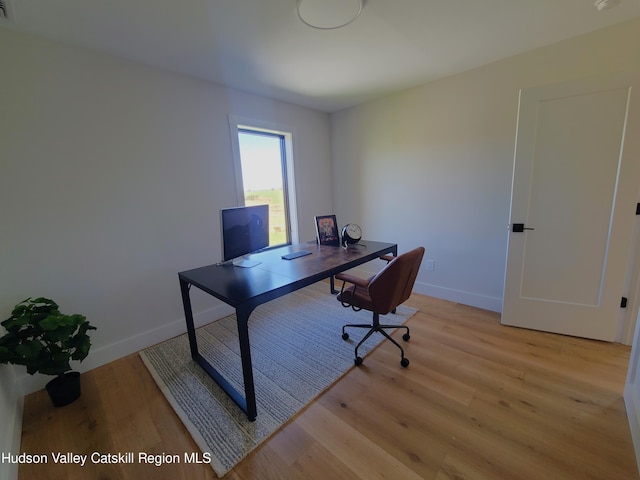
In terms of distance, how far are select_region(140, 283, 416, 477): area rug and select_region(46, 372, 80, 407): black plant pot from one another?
42 centimetres

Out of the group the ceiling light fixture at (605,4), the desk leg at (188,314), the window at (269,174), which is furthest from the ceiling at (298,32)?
the desk leg at (188,314)

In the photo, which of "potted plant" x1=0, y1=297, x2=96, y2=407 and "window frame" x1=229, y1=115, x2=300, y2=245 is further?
"window frame" x1=229, y1=115, x2=300, y2=245

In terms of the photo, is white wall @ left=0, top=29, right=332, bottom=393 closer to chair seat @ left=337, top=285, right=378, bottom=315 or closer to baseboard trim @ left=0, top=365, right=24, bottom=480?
baseboard trim @ left=0, top=365, right=24, bottom=480

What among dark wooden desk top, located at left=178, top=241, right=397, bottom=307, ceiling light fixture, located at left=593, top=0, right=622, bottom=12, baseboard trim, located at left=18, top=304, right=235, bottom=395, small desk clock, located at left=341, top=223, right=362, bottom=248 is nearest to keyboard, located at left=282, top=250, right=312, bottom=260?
dark wooden desk top, located at left=178, top=241, right=397, bottom=307

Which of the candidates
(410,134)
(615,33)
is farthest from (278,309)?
(615,33)

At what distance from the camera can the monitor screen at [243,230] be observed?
1841 mm

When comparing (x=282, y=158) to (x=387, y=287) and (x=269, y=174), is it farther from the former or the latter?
(x=387, y=287)

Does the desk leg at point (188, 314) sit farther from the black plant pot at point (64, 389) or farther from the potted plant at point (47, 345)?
the black plant pot at point (64, 389)

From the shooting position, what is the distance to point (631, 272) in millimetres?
1959

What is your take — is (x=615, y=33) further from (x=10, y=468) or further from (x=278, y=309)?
(x=10, y=468)

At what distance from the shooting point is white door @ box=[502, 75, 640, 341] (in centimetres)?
187

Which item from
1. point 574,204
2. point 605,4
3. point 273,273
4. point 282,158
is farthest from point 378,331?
point 605,4

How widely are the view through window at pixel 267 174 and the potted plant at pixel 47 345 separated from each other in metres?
1.82

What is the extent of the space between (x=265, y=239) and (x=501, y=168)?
2.28m
